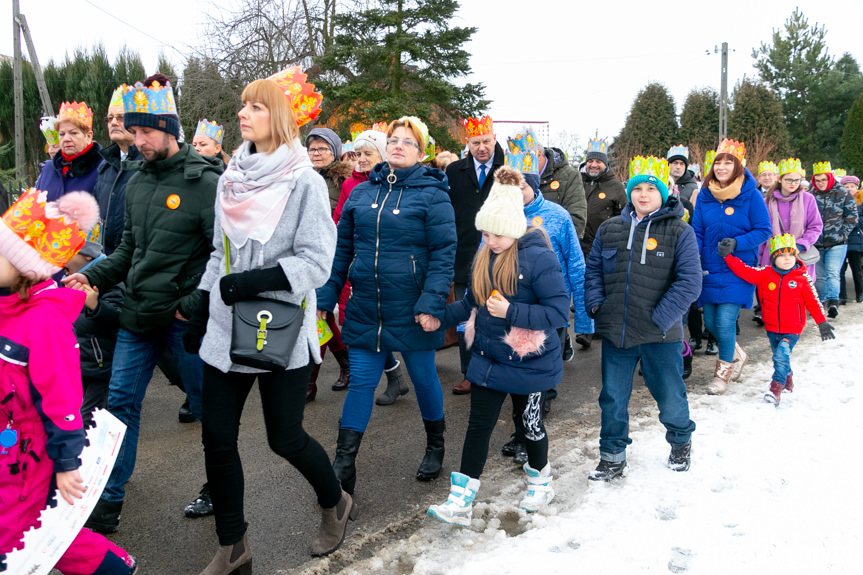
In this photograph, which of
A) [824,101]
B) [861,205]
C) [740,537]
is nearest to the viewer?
[740,537]

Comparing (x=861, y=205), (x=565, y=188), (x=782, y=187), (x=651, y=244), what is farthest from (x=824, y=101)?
(x=651, y=244)

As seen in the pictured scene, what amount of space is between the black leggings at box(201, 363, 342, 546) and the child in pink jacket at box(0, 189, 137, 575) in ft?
1.92

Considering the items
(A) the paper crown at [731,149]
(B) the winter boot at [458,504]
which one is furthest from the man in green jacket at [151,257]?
(A) the paper crown at [731,149]

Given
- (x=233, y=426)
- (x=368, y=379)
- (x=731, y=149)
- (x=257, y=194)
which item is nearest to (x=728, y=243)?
(x=731, y=149)

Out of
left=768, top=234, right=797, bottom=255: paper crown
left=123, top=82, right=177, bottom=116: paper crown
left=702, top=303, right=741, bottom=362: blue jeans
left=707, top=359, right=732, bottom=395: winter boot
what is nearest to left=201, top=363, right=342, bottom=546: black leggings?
left=123, top=82, right=177, bottom=116: paper crown

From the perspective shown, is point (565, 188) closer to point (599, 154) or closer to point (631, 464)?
point (599, 154)

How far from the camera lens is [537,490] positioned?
3.82m

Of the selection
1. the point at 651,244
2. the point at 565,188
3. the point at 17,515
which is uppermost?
the point at 565,188

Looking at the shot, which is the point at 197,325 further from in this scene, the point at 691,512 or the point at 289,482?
the point at 691,512

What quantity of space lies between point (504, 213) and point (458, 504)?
1602 mm

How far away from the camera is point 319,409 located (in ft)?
19.0

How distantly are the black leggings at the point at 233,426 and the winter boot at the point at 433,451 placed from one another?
1342 mm

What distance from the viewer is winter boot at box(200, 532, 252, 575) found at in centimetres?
305

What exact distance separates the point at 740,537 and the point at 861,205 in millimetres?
11248
